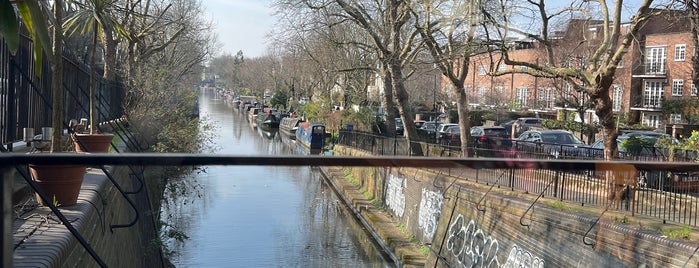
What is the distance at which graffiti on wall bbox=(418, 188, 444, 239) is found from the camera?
17.3m

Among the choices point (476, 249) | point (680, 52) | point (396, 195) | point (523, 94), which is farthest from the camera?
point (523, 94)

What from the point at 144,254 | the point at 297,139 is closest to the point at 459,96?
the point at 144,254

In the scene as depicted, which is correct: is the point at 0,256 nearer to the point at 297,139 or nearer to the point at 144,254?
the point at 144,254

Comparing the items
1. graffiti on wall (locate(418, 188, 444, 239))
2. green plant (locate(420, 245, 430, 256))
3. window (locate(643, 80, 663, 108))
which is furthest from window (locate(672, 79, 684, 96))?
green plant (locate(420, 245, 430, 256))

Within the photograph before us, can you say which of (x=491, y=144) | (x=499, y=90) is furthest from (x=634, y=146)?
(x=499, y=90)

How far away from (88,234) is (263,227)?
14742 millimetres

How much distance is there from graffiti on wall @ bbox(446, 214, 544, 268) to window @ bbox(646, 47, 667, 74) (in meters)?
38.9

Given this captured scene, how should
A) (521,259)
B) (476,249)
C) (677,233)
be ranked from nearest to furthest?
(677,233)
(521,259)
(476,249)

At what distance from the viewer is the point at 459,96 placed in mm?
21906

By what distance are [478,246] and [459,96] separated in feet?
28.7

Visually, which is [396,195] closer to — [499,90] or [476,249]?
[476,249]

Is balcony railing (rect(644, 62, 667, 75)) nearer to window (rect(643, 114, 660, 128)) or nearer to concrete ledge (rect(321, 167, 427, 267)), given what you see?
window (rect(643, 114, 660, 128))

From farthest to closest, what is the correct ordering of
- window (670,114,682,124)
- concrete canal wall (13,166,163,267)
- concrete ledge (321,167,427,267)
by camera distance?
window (670,114,682,124) < concrete ledge (321,167,427,267) < concrete canal wall (13,166,163,267)

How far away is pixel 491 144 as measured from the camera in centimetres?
2305
